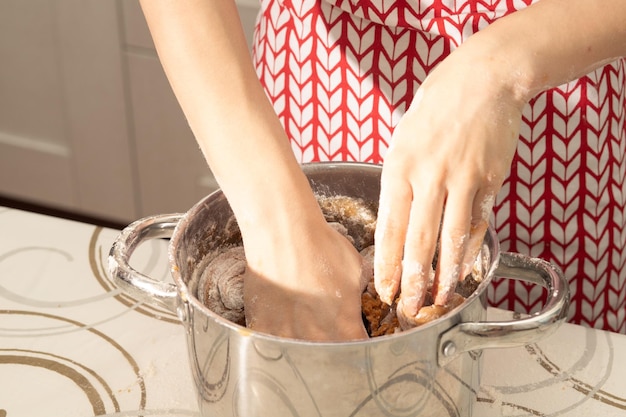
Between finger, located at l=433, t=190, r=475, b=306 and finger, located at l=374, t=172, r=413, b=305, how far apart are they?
3 cm

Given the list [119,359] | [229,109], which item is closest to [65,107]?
[119,359]

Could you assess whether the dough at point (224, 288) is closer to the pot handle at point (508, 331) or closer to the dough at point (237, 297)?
the dough at point (237, 297)

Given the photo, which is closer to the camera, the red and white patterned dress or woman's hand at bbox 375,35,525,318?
woman's hand at bbox 375,35,525,318

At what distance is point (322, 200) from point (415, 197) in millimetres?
139

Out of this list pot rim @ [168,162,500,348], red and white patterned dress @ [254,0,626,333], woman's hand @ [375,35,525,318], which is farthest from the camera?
red and white patterned dress @ [254,0,626,333]

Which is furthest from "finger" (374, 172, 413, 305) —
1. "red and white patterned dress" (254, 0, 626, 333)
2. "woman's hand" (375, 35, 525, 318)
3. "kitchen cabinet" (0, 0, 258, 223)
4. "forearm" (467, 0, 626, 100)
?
"kitchen cabinet" (0, 0, 258, 223)

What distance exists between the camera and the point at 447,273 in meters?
0.59

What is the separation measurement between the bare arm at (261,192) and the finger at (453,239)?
7 cm

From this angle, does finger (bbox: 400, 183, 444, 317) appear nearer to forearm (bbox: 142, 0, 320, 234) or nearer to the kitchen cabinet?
forearm (bbox: 142, 0, 320, 234)

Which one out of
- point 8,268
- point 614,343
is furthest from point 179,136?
point 614,343

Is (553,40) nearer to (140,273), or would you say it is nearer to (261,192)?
(261,192)

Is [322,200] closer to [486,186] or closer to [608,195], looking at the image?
[486,186]

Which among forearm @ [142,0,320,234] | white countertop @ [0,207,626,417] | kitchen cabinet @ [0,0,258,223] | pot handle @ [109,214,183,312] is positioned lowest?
white countertop @ [0,207,626,417]

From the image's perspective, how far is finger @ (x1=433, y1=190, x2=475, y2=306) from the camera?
0.57 m
